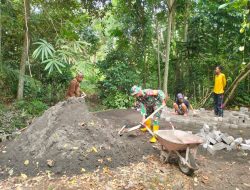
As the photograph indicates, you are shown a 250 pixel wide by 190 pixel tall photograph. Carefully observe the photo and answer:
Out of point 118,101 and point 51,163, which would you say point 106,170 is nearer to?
point 51,163

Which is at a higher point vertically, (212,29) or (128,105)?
(212,29)

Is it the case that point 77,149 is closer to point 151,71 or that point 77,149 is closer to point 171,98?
point 171,98

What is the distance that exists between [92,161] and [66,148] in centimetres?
46

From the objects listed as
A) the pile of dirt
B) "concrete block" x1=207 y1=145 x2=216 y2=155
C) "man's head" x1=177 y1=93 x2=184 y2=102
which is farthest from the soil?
"man's head" x1=177 y1=93 x2=184 y2=102

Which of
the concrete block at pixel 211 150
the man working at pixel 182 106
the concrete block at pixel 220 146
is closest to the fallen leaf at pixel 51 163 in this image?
the concrete block at pixel 211 150

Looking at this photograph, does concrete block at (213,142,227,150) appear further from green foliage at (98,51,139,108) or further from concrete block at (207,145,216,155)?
green foliage at (98,51,139,108)

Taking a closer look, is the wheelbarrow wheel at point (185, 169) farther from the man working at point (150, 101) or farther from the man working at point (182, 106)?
the man working at point (182, 106)

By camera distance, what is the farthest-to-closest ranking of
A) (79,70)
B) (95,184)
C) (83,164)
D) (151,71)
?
(151,71) < (83,164) < (95,184) < (79,70)

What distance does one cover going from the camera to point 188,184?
4473 mm

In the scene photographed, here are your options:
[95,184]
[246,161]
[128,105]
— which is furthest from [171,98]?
[95,184]

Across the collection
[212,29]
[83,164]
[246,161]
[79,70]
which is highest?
[212,29]

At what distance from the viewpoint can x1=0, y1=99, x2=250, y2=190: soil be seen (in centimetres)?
423

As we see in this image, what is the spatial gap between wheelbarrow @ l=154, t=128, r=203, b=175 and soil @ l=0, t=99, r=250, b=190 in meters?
0.16

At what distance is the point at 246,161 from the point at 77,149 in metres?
3.23
